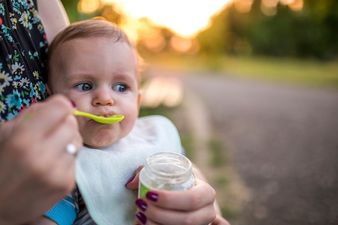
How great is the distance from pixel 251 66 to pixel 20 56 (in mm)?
25585

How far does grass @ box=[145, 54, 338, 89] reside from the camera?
20.3m

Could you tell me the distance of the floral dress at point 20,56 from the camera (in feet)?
3.76

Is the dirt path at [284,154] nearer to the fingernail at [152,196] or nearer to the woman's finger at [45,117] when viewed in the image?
the fingernail at [152,196]

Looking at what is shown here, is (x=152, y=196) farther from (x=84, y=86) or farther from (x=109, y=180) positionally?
(x=84, y=86)

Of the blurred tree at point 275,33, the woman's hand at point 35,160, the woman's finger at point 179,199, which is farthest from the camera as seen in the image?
the blurred tree at point 275,33

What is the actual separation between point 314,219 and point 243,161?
176 cm

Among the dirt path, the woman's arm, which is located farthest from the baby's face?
the dirt path

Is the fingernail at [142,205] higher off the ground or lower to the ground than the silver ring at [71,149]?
lower

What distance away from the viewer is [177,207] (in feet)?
3.29

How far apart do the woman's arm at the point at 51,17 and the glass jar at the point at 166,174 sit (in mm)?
794

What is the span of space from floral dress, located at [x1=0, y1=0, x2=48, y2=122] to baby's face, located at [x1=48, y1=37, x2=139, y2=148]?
8 cm

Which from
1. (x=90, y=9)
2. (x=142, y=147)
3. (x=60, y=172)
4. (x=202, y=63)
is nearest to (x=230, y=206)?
(x=90, y=9)

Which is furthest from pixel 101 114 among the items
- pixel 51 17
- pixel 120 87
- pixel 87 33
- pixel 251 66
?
pixel 251 66

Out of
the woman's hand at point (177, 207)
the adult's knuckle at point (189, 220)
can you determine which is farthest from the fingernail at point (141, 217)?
the adult's knuckle at point (189, 220)
